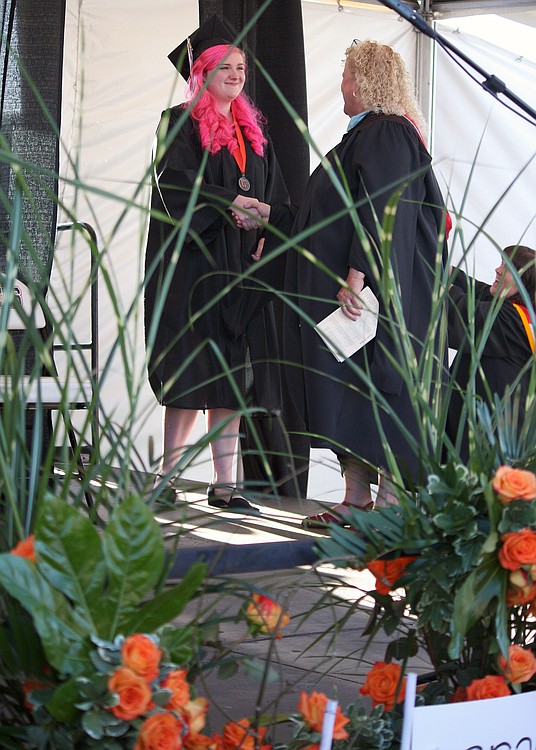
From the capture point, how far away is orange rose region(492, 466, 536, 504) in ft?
2.82

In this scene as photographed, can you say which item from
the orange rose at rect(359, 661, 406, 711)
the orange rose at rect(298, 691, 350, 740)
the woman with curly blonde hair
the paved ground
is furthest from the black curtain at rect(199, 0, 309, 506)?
the orange rose at rect(298, 691, 350, 740)

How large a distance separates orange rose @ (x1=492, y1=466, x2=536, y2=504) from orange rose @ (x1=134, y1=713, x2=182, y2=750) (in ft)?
1.14

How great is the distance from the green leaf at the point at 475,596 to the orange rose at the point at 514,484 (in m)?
0.06

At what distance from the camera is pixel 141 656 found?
25.9 inches

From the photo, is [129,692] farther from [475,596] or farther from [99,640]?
[475,596]

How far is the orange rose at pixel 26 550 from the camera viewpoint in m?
0.69

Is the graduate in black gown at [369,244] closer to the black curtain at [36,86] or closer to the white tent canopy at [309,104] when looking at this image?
the black curtain at [36,86]

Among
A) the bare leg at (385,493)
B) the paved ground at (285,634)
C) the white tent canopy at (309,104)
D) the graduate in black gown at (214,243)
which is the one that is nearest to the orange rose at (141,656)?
the paved ground at (285,634)

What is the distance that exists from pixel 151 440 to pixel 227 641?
94 cm

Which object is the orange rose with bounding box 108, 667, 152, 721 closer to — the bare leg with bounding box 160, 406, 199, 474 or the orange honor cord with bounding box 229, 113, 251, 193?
the bare leg with bounding box 160, 406, 199, 474

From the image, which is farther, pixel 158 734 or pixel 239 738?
pixel 239 738

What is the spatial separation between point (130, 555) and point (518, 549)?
34 centimetres

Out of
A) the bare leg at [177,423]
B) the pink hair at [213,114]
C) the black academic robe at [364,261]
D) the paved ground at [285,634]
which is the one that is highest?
the pink hair at [213,114]

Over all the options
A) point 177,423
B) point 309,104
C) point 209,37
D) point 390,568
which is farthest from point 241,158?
point 390,568
